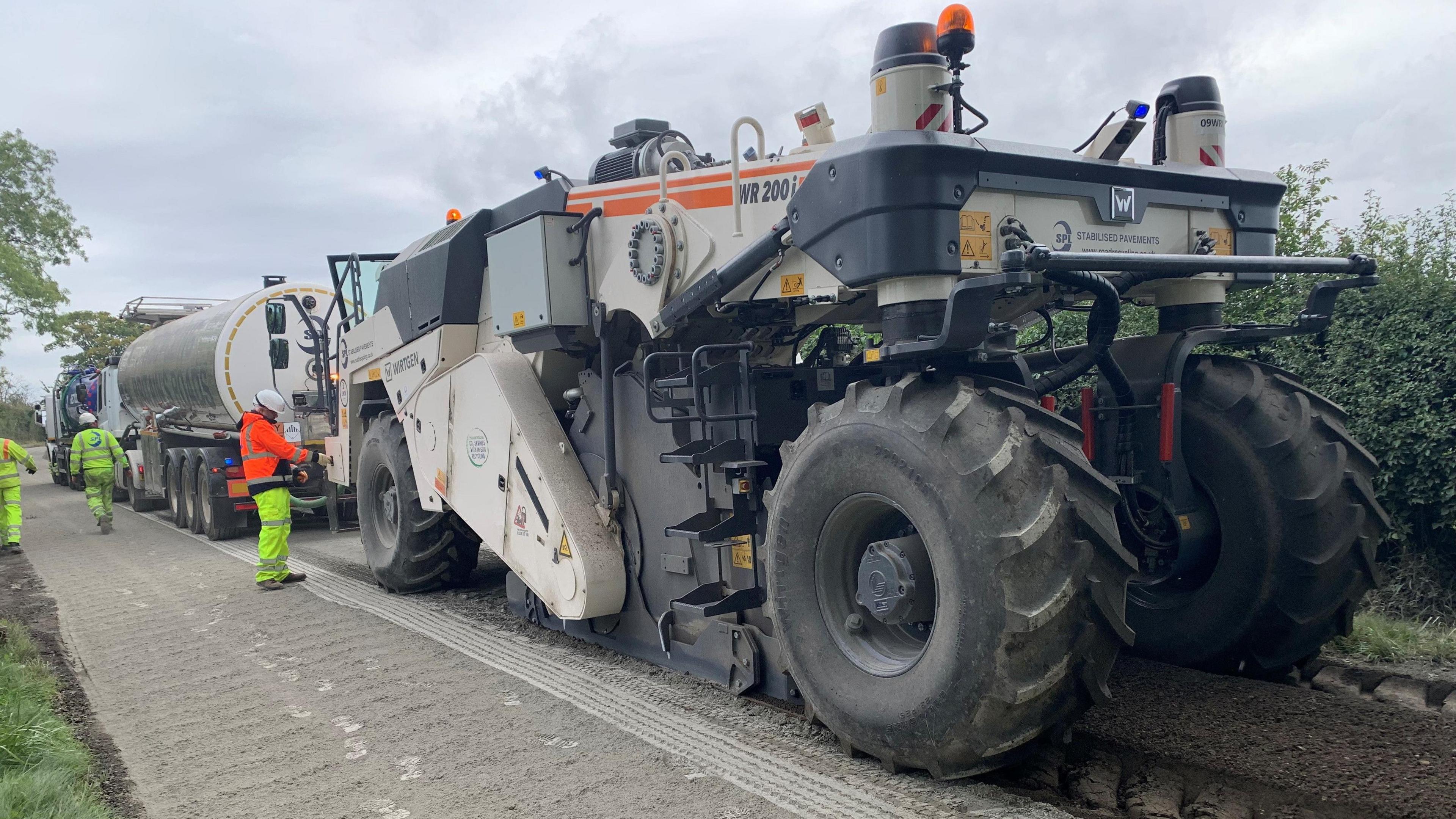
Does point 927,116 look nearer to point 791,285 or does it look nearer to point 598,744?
point 791,285

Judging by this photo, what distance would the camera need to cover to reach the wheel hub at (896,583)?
3396 mm

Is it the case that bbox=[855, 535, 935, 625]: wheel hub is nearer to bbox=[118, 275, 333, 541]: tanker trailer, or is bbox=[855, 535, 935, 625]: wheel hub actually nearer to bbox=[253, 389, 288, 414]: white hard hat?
bbox=[253, 389, 288, 414]: white hard hat

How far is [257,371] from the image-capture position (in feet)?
40.8

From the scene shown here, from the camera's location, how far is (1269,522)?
409 centimetres

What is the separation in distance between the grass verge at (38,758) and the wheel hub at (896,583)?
2729 mm

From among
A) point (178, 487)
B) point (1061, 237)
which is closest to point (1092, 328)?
point (1061, 237)

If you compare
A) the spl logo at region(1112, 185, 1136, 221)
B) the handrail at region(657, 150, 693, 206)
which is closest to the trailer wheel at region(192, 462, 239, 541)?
the handrail at region(657, 150, 693, 206)

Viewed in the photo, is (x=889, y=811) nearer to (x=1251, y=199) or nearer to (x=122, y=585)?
(x=1251, y=199)

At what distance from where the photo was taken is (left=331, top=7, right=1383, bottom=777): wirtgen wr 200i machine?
3.17 m

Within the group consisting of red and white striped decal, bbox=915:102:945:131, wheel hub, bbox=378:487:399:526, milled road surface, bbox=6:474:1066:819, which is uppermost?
red and white striped decal, bbox=915:102:945:131

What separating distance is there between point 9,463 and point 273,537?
5.53 meters

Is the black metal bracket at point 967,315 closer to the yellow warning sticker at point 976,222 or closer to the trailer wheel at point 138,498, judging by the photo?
the yellow warning sticker at point 976,222

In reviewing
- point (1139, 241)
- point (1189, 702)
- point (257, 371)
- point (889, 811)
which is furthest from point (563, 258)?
point (257, 371)

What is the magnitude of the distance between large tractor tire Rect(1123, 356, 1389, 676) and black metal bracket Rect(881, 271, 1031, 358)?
4.65 ft
